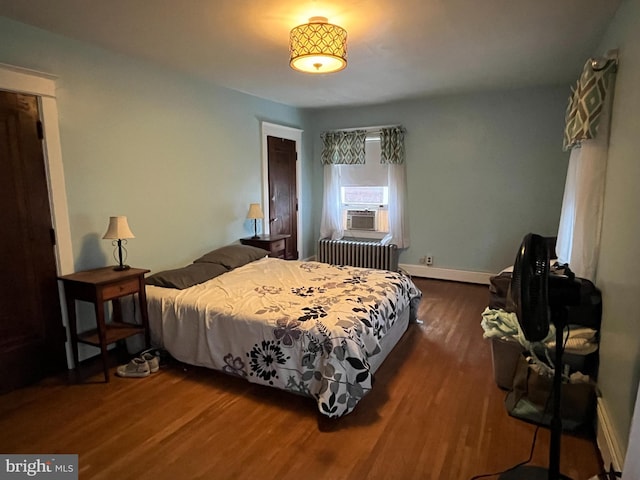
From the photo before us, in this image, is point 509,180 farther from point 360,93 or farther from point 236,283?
point 236,283

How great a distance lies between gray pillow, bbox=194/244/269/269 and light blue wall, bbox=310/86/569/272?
7.68 ft

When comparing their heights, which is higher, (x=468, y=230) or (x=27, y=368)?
(x=468, y=230)

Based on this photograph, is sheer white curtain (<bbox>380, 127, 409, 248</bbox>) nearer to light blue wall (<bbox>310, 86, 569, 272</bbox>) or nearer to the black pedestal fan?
light blue wall (<bbox>310, 86, 569, 272</bbox>)

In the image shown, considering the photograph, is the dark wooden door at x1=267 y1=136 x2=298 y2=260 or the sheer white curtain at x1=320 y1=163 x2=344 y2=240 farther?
the sheer white curtain at x1=320 y1=163 x2=344 y2=240

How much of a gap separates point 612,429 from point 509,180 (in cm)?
340

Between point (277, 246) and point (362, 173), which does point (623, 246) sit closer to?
point (277, 246)

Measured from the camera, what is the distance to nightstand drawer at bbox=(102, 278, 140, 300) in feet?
8.60

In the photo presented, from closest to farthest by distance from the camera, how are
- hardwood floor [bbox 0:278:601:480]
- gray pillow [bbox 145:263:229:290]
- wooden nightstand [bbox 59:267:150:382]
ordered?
hardwood floor [bbox 0:278:601:480] → wooden nightstand [bbox 59:267:150:382] → gray pillow [bbox 145:263:229:290]

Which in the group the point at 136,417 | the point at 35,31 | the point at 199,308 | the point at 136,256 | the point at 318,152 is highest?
the point at 35,31

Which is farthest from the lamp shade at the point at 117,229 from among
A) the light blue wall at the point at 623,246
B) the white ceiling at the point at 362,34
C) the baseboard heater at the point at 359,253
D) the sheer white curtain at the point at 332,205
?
the sheer white curtain at the point at 332,205

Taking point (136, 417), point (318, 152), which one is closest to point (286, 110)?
point (318, 152)

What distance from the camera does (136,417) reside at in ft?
7.36

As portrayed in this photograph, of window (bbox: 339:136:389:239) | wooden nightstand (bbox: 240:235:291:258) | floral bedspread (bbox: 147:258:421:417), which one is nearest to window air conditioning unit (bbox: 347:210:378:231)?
window (bbox: 339:136:389:239)

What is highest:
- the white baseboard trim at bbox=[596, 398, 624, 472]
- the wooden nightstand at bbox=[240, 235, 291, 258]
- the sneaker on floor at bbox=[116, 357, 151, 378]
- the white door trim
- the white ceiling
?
the white ceiling
